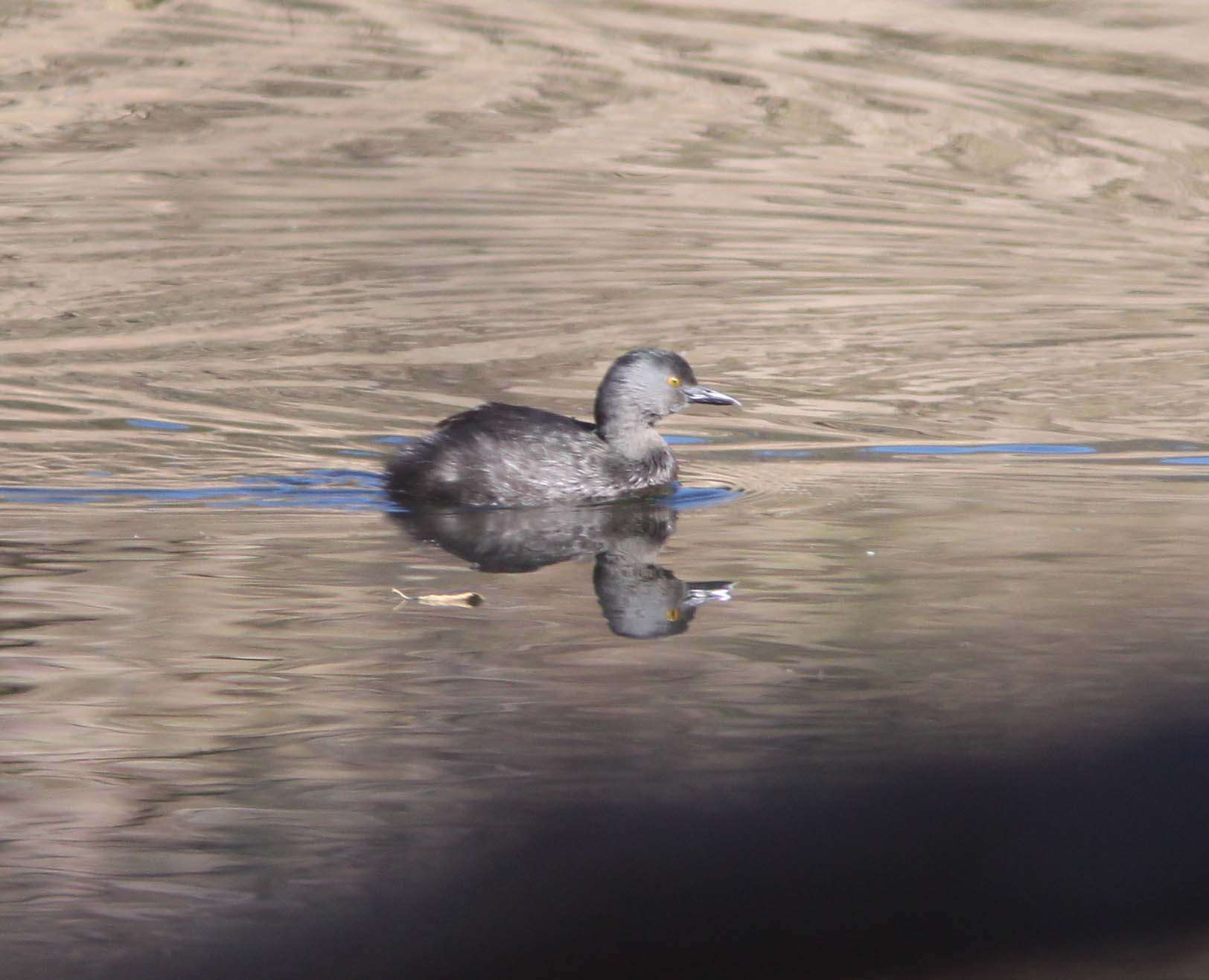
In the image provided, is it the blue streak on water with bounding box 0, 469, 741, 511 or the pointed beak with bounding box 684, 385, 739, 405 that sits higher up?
the pointed beak with bounding box 684, 385, 739, 405

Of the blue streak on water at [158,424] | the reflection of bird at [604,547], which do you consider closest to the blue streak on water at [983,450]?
the reflection of bird at [604,547]

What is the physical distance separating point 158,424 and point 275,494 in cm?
143

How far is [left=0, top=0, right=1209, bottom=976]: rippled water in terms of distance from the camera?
508 cm

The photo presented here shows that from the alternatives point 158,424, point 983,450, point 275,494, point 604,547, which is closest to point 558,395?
point 158,424

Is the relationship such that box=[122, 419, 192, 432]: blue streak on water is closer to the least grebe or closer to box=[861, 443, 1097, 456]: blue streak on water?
the least grebe

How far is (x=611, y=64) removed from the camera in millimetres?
20891

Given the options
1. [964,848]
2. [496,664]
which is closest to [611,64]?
[496,664]

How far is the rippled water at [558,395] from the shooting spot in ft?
16.7

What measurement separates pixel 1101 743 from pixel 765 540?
2477mm

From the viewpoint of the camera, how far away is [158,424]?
31.1 feet

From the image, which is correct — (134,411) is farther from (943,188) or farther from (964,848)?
(943,188)

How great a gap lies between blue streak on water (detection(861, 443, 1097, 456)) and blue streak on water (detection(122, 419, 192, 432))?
3.18 metres

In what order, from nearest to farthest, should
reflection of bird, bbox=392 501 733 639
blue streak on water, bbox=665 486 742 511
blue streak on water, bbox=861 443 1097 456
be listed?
reflection of bird, bbox=392 501 733 639
blue streak on water, bbox=665 486 742 511
blue streak on water, bbox=861 443 1097 456

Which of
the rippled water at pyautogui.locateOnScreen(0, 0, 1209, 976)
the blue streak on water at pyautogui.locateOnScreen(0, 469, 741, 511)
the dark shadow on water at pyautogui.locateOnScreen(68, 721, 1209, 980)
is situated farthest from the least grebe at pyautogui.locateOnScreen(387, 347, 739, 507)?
the dark shadow on water at pyautogui.locateOnScreen(68, 721, 1209, 980)
